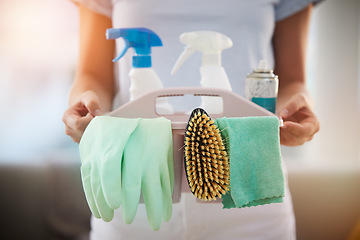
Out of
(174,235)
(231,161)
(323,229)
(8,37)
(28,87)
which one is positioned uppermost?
(8,37)

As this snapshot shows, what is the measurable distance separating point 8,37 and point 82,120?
42 cm

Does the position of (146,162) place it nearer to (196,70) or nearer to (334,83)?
(196,70)

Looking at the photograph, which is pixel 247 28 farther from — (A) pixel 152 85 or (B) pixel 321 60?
(B) pixel 321 60

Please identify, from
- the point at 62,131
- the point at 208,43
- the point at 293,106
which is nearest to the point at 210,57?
the point at 208,43

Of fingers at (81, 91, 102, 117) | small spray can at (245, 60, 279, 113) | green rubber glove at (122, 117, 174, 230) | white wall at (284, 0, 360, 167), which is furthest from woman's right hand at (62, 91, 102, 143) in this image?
white wall at (284, 0, 360, 167)

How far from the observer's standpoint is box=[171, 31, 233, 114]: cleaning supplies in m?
A: 0.45

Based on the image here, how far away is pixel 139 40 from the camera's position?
0.45m

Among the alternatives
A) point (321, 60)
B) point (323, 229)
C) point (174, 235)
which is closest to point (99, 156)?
point (174, 235)

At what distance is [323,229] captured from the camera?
93 centimetres

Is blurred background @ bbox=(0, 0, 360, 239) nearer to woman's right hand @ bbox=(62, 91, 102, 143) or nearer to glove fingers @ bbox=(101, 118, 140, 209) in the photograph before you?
woman's right hand @ bbox=(62, 91, 102, 143)

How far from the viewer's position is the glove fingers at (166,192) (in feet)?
1.27

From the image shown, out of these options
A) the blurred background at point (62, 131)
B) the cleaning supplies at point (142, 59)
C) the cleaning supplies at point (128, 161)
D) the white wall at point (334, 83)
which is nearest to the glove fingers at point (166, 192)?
the cleaning supplies at point (128, 161)

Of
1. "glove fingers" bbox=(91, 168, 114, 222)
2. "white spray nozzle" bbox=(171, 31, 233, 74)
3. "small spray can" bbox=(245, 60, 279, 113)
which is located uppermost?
"white spray nozzle" bbox=(171, 31, 233, 74)

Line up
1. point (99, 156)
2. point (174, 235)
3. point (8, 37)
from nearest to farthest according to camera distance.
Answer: point (99, 156) → point (174, 235) → point (8, 37)
